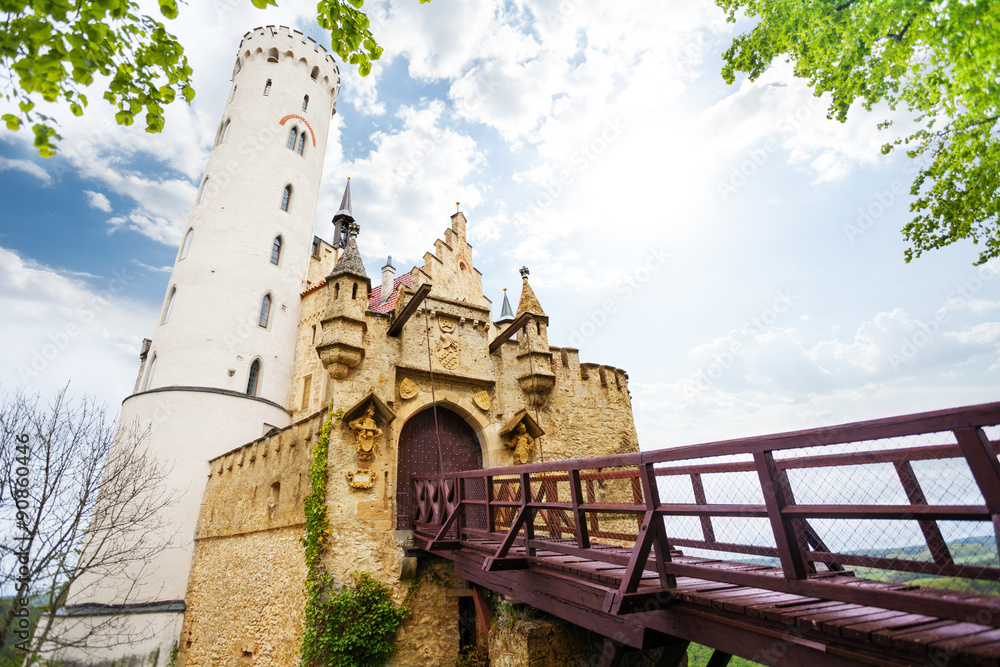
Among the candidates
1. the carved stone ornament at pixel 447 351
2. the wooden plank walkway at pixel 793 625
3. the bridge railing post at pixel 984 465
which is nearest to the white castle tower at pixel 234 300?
the carved stone ornament at pixel 447 351

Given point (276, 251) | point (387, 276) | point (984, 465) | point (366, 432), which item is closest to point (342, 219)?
point (387, 276)

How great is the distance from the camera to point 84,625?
11945mm

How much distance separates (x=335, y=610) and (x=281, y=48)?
74.6 feet

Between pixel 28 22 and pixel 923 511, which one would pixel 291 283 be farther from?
pixel 923 511

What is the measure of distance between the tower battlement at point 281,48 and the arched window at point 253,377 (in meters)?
13.9

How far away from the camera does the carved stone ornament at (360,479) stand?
29.8ft

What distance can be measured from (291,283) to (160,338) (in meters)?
4.58

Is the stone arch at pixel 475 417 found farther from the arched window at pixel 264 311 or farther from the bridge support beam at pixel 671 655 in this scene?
the arched window at pixel 264 311

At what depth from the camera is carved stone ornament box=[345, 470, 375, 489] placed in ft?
29.8

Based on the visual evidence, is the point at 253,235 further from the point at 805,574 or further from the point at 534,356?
the point at 805,574

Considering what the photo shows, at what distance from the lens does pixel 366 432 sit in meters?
9.33

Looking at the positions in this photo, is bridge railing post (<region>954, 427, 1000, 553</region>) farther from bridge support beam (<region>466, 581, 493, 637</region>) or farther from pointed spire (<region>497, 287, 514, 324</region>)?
pointed spire (<region>497, 287, 514, 324</region>)

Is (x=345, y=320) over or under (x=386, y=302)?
under

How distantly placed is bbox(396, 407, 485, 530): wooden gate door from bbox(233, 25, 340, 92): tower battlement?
19.0m
